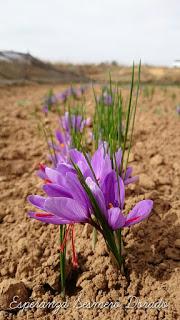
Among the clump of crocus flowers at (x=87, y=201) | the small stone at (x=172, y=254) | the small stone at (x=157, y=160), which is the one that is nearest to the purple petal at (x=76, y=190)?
the clump of crocus flowers at (x=87, y=201)

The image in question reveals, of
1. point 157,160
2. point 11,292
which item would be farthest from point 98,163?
point 157,160

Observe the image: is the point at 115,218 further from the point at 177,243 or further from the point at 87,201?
the point at 177,243

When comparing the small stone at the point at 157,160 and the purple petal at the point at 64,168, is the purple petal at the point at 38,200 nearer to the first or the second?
the purple petal at the point at 64,168

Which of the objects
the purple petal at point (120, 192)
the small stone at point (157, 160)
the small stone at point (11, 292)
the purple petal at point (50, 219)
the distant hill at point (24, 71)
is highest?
the distant hill at point (24, 71)

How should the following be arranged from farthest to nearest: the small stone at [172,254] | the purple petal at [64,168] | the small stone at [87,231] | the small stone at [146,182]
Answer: the small stone at [146,182] < the small stone at [87,231] < the small stone at [172,254] < the purple petal at [64,168]

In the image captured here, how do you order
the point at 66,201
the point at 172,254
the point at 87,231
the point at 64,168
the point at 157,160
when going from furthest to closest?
1. the point at 157,160
2. the point at 87,231
3. the point at 172,254
4. the point at 64,168
5. the point at 66,201

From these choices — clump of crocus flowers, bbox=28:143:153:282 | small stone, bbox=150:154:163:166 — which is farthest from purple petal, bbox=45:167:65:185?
small stone, bbox=150:154:163:166
